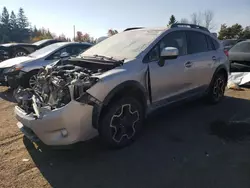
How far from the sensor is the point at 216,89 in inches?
237

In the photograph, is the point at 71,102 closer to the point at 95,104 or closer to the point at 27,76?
the point at 95,104

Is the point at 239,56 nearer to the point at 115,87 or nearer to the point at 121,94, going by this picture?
the point at 121,94

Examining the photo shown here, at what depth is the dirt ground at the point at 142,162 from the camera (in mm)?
2984

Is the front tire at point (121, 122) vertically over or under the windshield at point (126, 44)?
under

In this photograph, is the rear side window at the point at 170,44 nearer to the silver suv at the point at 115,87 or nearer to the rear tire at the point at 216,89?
the silver suv at the point at 115,87

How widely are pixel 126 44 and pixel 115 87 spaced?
50.7 inches

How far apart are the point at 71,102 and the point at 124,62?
1.09m

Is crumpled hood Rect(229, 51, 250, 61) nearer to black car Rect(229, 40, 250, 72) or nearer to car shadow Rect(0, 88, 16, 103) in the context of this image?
black car Rect(229, 40, 250, 72)

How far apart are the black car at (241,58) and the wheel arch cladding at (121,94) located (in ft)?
19.7

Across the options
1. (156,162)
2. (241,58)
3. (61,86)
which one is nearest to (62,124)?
(61,86)

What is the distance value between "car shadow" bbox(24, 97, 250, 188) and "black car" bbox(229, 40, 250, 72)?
5034 millimetres

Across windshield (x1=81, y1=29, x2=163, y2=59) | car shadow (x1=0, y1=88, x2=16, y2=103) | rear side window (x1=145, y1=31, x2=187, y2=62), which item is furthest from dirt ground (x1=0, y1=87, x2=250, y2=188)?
car shadow (x1=0, y1=88, x2=16, y2=103)

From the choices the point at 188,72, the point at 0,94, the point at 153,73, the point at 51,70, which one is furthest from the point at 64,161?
the point at 0,94

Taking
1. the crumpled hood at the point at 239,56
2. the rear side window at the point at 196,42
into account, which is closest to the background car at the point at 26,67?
the rear side window at the point at 196,42
